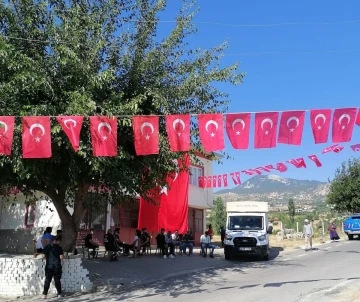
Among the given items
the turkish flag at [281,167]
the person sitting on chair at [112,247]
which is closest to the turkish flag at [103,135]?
the person sitting on chair at [112,247]

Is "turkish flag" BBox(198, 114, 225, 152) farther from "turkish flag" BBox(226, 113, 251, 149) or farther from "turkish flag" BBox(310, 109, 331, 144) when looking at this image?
"turkish flag" BBox(310, 109, 331, 144)

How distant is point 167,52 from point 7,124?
516 cm

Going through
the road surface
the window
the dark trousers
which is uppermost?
the window

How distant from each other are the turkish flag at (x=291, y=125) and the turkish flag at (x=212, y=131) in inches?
57.9

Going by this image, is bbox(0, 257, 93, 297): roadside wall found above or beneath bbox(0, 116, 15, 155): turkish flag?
beneath

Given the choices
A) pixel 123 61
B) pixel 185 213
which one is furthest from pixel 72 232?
pixel 185 213

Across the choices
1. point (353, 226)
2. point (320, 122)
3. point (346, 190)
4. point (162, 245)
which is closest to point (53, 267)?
point (320, 122)

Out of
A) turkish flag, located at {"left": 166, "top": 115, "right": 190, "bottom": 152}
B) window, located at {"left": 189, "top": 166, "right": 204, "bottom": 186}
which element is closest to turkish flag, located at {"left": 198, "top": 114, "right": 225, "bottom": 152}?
turkish flag, located at {"left": 166, "top": 115, "right": 190, "bottom": 152}

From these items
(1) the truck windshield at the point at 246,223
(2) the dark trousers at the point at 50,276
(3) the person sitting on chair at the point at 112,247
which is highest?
(1) the truck windshield at the point at 246,223

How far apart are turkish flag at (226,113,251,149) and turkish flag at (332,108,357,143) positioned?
2.12 meters

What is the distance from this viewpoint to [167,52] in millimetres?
12906

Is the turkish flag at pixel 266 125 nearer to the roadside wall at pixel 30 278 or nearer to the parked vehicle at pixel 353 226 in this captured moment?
the roadside wall at pixel 30 278

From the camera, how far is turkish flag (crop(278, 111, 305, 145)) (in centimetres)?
1067

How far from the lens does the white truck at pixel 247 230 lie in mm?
19938
